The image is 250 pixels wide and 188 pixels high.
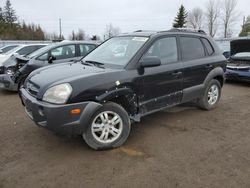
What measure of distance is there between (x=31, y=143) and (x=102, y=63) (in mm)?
1758

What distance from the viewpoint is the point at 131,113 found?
153 inches

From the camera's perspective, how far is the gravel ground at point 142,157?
2.89 m

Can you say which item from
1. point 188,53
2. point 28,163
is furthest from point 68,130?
point 188,53

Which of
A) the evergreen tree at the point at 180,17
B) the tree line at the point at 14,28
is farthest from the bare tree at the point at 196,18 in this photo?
the tree line at the point at 14,28

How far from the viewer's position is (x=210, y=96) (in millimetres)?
5621

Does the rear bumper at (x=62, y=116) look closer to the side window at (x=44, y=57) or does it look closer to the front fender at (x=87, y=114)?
the front fender at (x=87, y=114)

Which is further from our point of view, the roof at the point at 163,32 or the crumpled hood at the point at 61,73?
the roof at the point at 163,32

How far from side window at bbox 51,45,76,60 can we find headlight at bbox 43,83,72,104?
4.32 m

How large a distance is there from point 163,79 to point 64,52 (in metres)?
4.33

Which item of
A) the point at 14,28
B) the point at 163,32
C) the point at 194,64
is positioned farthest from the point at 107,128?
the point at 14,28

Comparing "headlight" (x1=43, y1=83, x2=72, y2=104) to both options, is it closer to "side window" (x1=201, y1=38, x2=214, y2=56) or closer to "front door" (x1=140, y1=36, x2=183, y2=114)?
"front door" (x1=140, y1=36, x2=183, y2=114)

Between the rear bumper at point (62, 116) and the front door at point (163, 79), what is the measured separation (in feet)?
3.39


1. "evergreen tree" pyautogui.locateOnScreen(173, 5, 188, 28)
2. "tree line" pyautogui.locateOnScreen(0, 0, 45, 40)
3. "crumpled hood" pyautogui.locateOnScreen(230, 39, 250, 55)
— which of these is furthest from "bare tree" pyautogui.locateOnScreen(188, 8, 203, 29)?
Answer: "crumpled hood" pyautogui.locateOnScreen(230, 39, 250, 55)

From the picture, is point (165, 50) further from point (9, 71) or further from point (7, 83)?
point (9, 71)
